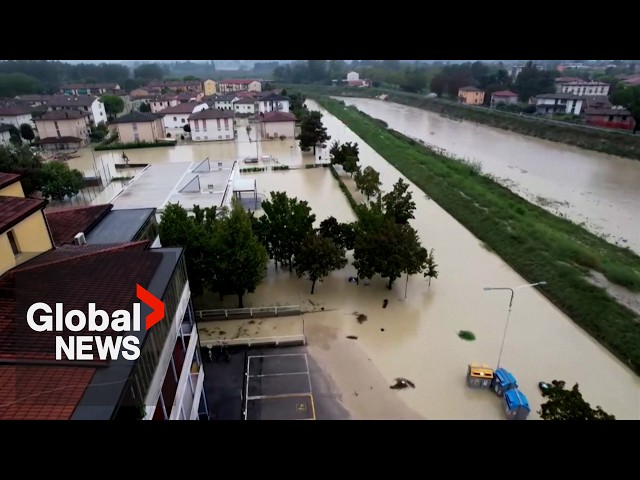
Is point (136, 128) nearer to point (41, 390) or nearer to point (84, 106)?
point (84, 106)

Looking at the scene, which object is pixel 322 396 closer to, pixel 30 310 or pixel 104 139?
pixel 30 310

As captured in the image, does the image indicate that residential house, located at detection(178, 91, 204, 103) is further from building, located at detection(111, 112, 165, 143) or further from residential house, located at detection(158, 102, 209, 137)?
building, located at detection(111, 112, 165, 143)

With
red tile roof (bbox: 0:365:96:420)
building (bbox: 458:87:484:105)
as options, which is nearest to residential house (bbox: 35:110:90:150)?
red tile roof (bbox: 0:365:96:420)

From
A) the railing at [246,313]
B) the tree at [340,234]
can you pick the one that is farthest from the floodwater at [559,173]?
the railing at [246,313]

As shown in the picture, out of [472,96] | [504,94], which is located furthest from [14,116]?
[504,94]

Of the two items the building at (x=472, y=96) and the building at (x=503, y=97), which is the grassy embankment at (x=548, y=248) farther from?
the building at (x=472, y=96)

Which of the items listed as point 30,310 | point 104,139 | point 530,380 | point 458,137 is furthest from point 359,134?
point 30,310
